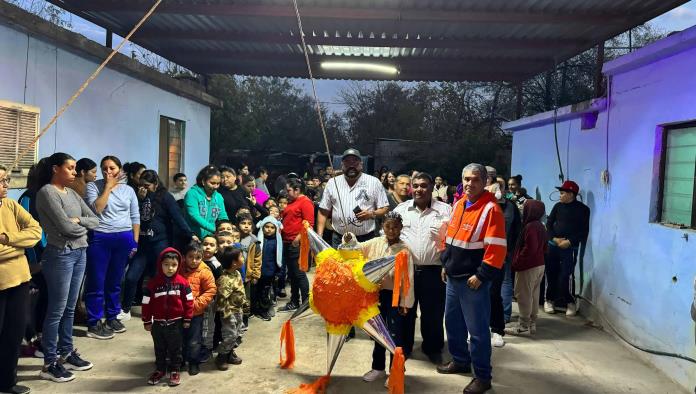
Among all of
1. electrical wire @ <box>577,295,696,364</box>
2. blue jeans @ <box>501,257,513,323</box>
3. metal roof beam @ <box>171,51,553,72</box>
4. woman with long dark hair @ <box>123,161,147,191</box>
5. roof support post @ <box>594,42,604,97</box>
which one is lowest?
electrical wire @ <box>577,295,696,364</box>

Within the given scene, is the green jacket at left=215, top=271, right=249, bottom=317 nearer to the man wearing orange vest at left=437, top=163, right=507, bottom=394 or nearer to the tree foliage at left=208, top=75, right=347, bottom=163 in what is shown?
the man wearing orange vest at left=437, top=163, right=507, bottom=394

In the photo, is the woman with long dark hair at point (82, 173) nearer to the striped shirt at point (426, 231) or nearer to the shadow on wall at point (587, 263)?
the striped shirt at point (426, 231)

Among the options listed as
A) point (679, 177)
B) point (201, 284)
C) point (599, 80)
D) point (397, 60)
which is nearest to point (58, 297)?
point (201, 284)

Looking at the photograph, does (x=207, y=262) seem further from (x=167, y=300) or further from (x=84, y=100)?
(x=84, y=100)

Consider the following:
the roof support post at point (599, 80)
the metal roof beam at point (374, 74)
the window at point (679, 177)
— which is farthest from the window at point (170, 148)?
the window at point (679, 177)

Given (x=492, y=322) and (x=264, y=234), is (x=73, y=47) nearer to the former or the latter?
(x=264, y=234)

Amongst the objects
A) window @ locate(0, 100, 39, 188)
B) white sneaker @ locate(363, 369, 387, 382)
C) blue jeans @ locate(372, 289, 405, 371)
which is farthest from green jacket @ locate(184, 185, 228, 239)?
white sneaker @ locate(363, 369, 387, 382)

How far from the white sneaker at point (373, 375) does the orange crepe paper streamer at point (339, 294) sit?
22.2 inches

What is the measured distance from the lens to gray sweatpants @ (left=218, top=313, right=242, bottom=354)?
4.02 meters

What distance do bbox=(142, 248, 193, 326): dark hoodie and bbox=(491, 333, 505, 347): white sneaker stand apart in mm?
2855

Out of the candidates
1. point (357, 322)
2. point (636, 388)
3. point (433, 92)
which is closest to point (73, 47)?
point (357, 322)

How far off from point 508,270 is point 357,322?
91.5 inches

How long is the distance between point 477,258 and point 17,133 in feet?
14.8

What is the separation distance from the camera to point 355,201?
4566 mm
